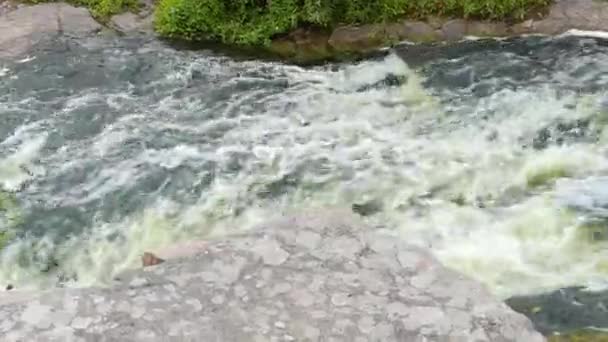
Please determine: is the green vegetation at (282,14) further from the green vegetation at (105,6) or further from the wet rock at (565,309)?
the wet rock at (565,309)

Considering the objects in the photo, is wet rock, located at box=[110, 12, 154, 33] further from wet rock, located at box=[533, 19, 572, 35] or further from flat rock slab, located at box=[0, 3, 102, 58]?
wet rock, located at box=[533, 19, 572, 35]

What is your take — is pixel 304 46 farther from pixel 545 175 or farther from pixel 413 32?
pixel 545 175

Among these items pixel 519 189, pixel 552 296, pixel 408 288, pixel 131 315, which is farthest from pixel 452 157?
pixel 131 315

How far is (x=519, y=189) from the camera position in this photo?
24.5 ft

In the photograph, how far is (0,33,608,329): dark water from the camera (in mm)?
6883

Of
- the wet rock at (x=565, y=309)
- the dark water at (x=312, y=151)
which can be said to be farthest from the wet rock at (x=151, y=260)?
the wet rock at (x=565, y=309)

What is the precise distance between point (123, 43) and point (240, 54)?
144 cm

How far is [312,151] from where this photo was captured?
26.9 feet

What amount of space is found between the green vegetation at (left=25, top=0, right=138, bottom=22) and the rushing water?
1.65ft

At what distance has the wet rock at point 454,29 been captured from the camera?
33.0ft

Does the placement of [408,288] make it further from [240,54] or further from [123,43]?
[123,43]

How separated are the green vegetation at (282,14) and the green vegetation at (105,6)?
0.63 metres

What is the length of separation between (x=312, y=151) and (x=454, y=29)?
2.92 m

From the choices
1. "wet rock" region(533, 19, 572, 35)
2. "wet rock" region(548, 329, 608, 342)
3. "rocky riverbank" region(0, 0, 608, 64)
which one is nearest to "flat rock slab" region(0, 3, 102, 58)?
"rocky riverbank" region(0, 0, 608, 64)
